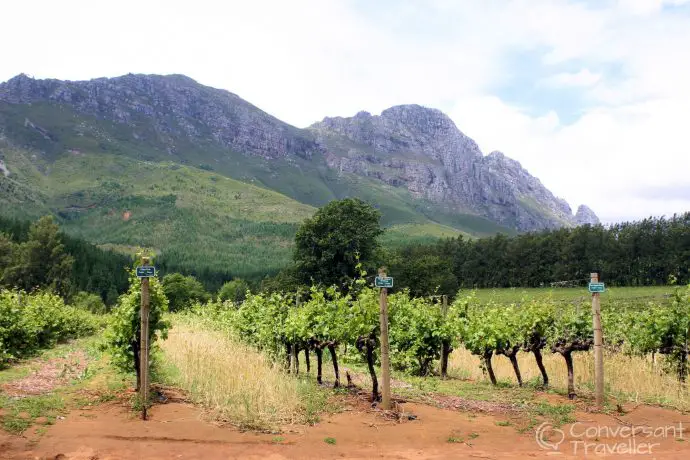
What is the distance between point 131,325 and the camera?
11.4 m

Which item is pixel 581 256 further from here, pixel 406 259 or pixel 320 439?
pixel 320 439

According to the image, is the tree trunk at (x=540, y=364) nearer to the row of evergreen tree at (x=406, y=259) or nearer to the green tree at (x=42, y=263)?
the row of evergreen tree at (x=406, y=259)

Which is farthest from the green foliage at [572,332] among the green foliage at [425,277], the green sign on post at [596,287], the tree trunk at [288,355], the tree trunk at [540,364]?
the green foliage at [425,277]

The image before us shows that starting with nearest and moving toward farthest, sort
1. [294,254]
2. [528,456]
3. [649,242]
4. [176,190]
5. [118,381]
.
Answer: [528,456]
[118,381]
[294,254]
[649,242]
[176,190]

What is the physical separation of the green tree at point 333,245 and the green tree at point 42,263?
35.6 m

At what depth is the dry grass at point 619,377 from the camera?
41.7ft

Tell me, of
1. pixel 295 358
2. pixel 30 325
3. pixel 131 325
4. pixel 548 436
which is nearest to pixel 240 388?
pixel 131 325

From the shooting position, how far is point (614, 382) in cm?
1409

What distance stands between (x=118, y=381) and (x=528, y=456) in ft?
34.3

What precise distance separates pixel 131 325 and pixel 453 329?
381 inches

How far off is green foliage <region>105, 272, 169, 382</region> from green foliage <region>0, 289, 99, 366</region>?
664 cm

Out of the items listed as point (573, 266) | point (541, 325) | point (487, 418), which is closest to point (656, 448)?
point (487, 418)

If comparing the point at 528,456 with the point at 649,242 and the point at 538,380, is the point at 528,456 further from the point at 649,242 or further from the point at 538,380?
the point at 649,242

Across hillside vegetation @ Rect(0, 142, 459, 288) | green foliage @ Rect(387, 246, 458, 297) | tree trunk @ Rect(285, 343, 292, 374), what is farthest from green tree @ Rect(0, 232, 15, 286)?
tree trunk @ Rect(285, 343, 292, 374)
